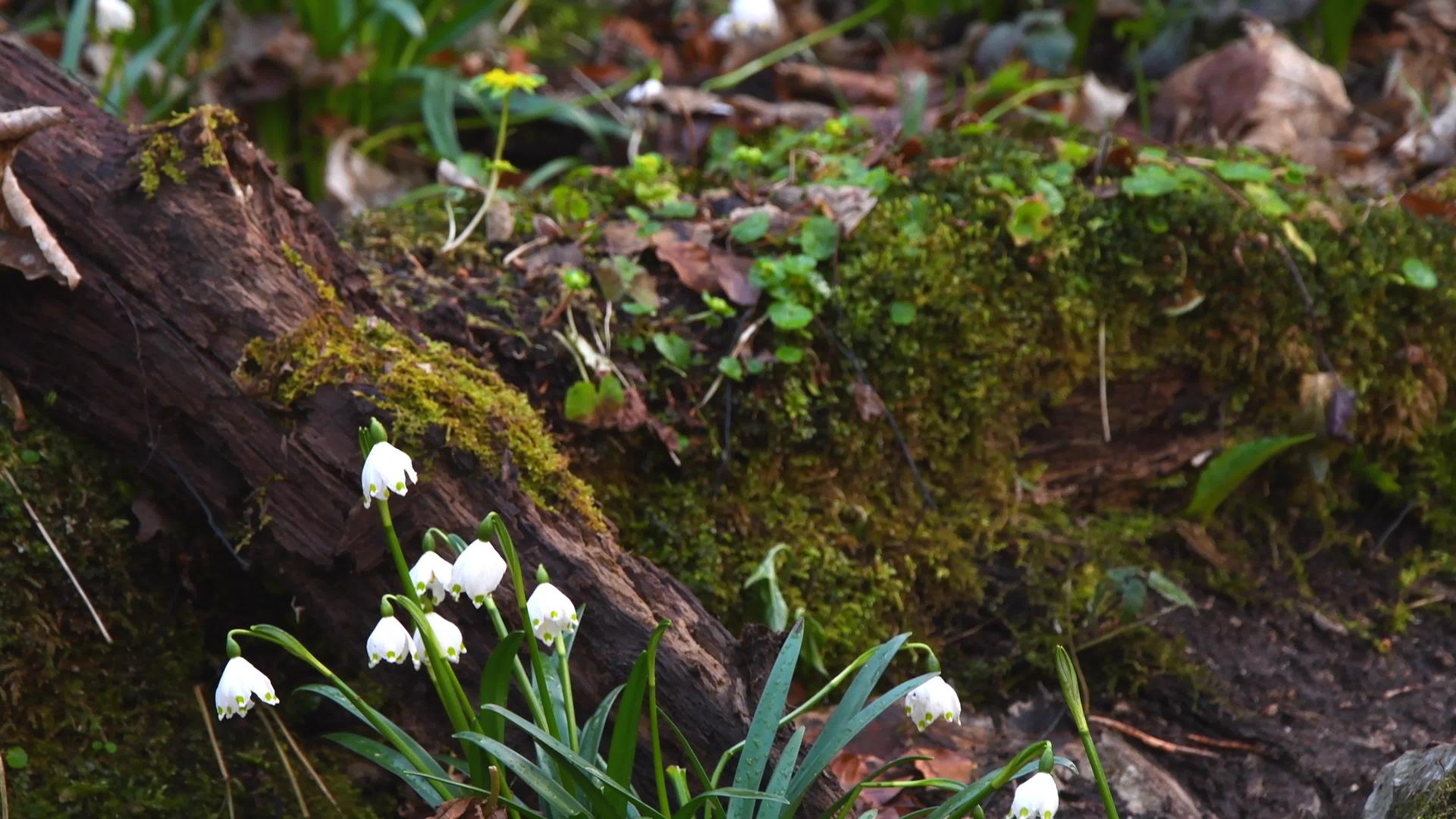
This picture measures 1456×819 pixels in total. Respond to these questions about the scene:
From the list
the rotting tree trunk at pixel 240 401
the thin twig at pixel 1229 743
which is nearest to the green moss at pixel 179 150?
the rotting tree trunk at pixel 240 401

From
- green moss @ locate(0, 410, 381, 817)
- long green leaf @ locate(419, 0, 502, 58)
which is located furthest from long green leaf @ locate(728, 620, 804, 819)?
long green leaf @ locate(419, 0, 502, 58)

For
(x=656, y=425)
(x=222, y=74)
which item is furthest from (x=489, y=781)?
(x=222, y=74)

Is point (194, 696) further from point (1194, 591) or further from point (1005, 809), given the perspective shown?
point (1194, 591)

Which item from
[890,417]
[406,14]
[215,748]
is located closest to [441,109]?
[406,14]

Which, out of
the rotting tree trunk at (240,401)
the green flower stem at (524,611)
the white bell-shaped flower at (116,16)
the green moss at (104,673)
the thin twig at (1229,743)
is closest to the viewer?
the green flower stem at (524,611)

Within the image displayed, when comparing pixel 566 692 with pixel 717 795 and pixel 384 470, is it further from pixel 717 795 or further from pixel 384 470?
pixel 384 470

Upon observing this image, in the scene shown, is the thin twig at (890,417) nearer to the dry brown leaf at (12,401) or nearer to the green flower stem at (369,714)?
the green flower stem at (369,714)

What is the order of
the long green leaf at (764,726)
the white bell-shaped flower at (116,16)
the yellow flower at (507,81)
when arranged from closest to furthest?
the long green leaf at (764,726) → the yellow flower at (507,81) → the white bell-shaped flower at (116,16)
